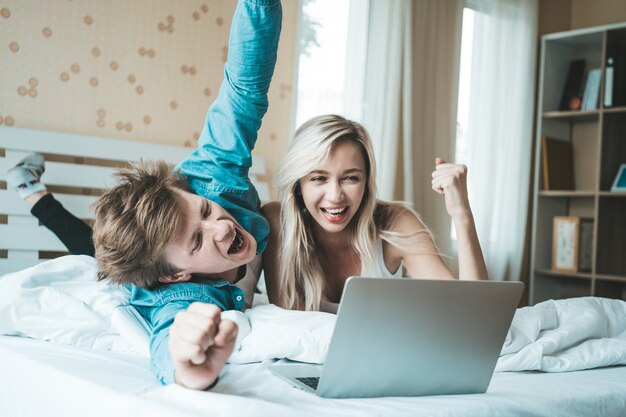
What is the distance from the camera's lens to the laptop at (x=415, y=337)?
90 centimetres

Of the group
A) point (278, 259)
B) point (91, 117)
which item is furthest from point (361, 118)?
point (278, 259)

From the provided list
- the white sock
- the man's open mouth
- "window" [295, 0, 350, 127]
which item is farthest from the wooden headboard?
the man's open mouth

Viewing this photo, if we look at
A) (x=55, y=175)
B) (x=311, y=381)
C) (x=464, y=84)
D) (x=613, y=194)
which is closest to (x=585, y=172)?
(x=613, y=194)

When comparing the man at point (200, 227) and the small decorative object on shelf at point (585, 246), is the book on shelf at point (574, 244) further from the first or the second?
the man at point (200, 227)

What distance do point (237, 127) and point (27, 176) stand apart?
994 mm

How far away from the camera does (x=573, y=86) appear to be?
4.25m

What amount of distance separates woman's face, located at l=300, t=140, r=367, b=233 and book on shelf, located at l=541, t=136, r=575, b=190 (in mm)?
2716

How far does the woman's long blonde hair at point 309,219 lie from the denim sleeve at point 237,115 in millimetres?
157

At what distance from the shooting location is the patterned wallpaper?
2.46m

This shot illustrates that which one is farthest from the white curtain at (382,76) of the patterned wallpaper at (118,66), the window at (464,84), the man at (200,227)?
the man at (200,227)

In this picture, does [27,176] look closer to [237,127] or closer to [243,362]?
[237,127]

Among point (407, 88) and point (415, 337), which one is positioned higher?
point (407, 88)

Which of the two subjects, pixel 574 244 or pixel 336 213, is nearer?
pixel 336 213

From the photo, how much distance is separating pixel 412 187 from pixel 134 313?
93.5 inches
